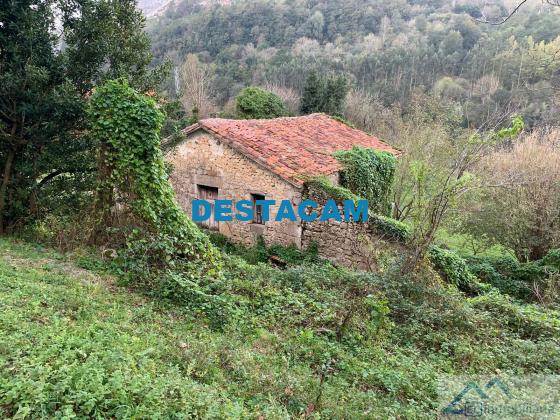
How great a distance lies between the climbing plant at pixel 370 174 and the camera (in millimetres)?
13289

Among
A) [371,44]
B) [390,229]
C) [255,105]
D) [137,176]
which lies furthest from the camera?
[371,44]

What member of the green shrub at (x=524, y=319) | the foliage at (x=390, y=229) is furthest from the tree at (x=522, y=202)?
the green shrub at (x=524, y=319)

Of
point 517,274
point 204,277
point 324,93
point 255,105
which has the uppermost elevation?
point 324,93

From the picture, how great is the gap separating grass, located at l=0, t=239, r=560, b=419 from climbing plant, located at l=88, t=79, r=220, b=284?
0.97 m

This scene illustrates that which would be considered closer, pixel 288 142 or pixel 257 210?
pixel 257 210

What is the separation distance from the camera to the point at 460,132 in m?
17.7

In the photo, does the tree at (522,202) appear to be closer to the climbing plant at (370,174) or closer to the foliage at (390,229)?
the climbing plant at (370,174)

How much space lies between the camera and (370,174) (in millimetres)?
13789

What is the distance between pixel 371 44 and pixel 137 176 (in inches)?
2150

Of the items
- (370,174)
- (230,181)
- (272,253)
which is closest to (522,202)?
(370,174)

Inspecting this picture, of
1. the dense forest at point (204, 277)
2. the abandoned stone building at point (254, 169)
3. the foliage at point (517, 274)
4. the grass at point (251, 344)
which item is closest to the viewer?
the grass at point (251, 344)

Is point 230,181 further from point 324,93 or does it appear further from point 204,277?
point 324,93

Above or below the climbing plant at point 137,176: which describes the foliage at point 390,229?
below

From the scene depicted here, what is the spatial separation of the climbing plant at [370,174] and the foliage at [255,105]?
417 inches
